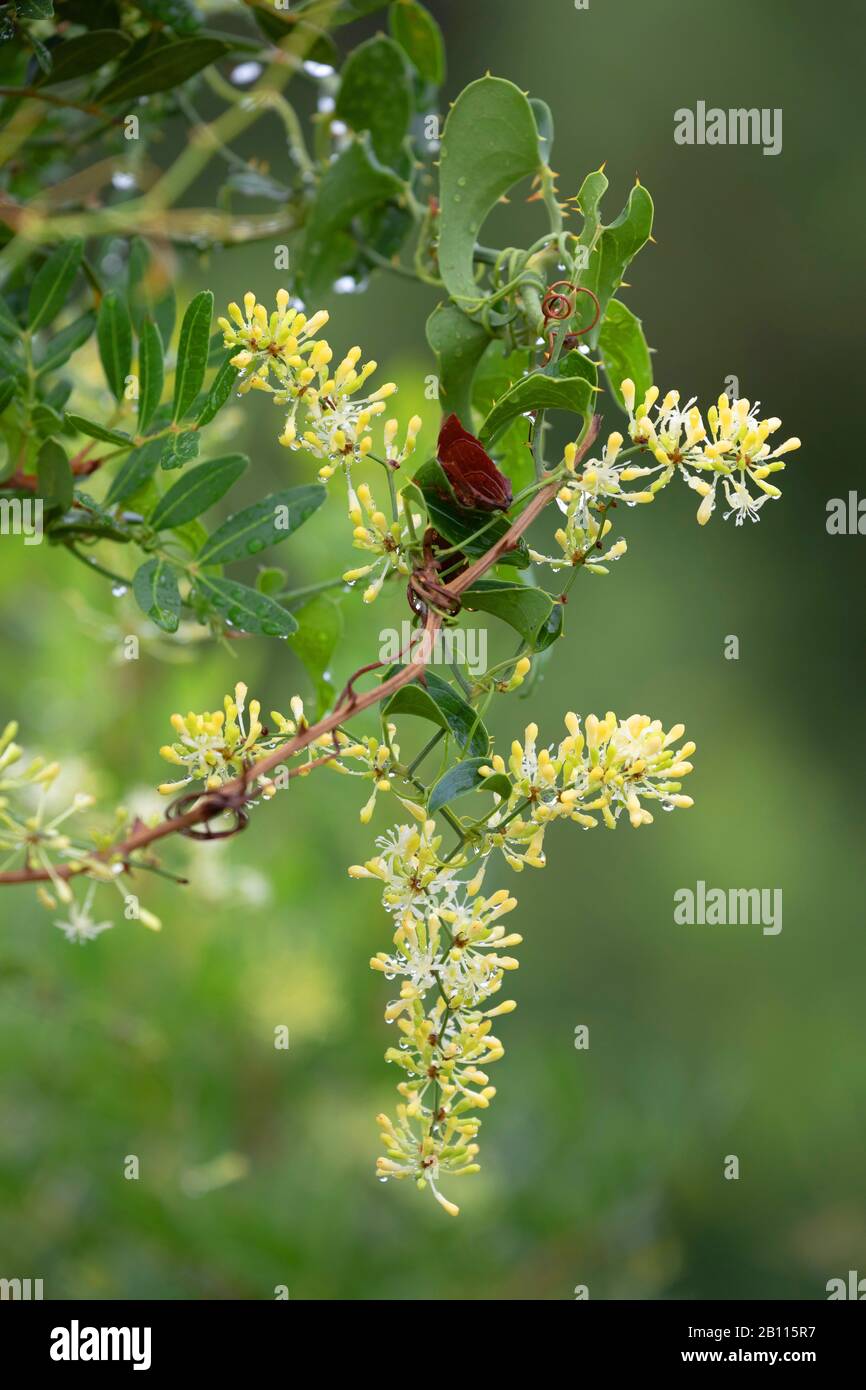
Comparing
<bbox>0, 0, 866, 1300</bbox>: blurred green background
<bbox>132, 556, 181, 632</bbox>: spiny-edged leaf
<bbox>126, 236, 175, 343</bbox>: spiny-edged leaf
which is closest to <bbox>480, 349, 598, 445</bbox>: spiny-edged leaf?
<bbox>132, 556, 181, 632</bbox>: spiny-edged leaf

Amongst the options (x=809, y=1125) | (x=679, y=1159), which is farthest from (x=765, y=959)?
(x=679, y=1159)

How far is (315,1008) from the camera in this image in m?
1.14

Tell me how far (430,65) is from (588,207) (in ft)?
0.97

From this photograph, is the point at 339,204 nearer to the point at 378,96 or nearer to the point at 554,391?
the point at 378,96

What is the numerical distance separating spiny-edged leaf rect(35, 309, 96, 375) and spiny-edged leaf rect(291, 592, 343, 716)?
0.14 meters

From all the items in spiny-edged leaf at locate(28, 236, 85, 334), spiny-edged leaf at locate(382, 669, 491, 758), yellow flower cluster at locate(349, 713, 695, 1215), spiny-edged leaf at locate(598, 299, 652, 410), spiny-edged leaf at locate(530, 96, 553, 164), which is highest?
spiny-edged leaf at locate(530, 96, 553, 164)

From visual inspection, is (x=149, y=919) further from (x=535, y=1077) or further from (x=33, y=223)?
(x=535, y=1077)

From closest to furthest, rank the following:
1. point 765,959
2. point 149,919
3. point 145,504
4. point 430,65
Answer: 1. point 149,919
2. point 145,504
3. point 430,65
4. point 765,959

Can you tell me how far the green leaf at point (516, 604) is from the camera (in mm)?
426

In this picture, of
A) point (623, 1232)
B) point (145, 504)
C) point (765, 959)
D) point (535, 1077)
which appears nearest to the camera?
point (145, 504)

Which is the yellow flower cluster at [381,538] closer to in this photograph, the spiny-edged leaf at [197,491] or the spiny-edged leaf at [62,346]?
the spiny-edged leaf at [197,491]

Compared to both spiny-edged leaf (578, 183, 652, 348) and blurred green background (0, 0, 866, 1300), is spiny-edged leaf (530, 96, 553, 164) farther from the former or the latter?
blurred green background (0, 0, 866, 1300)

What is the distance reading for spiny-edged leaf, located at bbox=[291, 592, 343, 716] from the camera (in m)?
0.53

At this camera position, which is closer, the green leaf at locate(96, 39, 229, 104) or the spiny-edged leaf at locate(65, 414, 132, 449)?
the spiny-edged leaf at locate(65, 414, 132, 449)
